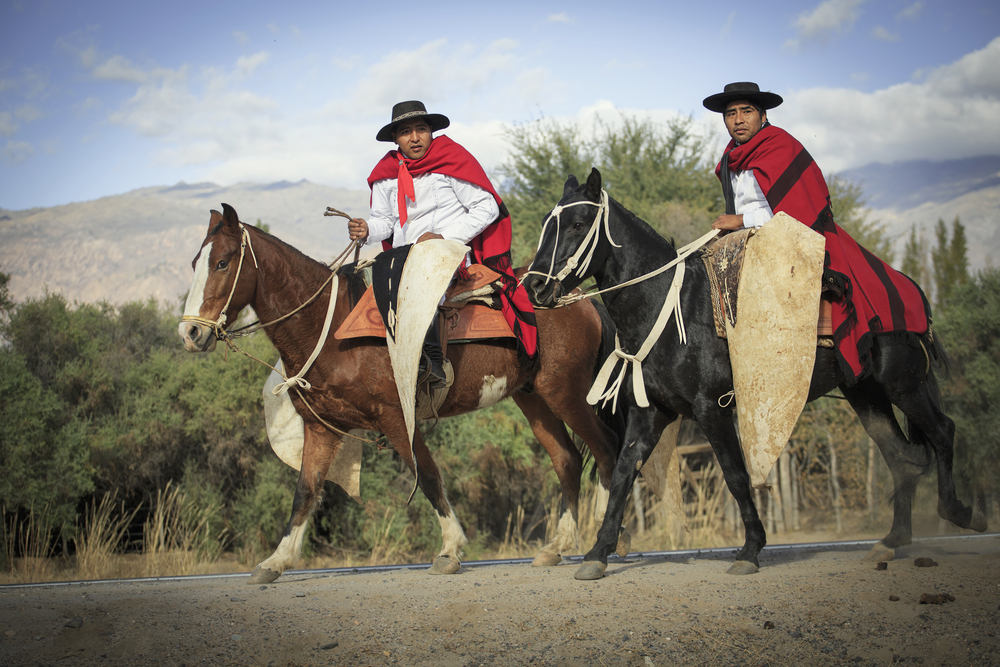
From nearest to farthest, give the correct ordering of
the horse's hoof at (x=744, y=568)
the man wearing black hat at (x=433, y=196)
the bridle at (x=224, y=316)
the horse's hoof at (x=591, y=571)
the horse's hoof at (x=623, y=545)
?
the horse's hoof at (x=591, y=571)
the horse's hoof at (x=744, y=568)
the bridle at (x=224, y=316)
the horse's hoof at (x=623, y=545)
the man wearing black hat at (x=433, y=196)

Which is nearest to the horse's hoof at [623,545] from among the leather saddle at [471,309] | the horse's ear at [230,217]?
the leather saddle at [471,309]

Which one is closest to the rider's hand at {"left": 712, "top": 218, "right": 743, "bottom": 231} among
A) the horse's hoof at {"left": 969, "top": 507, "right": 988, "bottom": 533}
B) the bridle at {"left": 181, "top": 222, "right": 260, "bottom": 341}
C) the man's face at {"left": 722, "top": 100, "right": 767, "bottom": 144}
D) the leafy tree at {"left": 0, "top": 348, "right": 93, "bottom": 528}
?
the man's face at {"left": 722, "top": 100, "right": 767, "bottom": 144}

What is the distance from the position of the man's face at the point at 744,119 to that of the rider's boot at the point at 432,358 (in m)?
2.74

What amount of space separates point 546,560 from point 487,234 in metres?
2.84

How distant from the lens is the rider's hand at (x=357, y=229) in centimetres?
603

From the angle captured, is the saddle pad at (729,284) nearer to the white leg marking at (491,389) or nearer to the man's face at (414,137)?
the white leg marking at (491,389)

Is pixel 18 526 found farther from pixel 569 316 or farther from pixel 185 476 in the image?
pixel 569 316

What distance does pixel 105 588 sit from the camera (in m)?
5.12

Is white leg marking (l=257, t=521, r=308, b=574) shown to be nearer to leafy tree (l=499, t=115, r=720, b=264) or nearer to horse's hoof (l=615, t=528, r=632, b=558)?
horse's hoof (l=615, t=528, r=632, b=558)

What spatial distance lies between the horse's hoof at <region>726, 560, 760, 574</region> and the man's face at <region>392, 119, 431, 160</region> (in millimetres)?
4059

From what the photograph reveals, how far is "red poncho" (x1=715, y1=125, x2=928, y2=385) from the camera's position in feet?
16.0

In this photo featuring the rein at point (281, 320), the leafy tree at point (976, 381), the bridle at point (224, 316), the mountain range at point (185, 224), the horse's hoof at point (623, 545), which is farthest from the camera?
the mountain range at point (185, 224)

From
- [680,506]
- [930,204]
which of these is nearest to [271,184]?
[930,204]

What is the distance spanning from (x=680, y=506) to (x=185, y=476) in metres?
8.38
